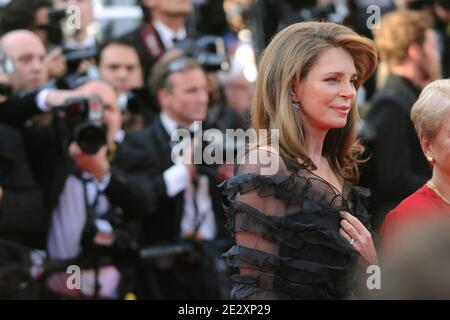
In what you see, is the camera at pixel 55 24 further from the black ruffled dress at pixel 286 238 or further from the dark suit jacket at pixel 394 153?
the black ruffled dress at pixel 286 238

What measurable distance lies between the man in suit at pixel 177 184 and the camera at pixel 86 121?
0.53m

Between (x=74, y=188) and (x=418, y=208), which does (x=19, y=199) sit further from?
(x=418, y=208)

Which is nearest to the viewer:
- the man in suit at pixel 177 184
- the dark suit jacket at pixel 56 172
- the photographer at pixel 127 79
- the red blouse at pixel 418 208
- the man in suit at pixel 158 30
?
the red blouse at pixel 418 208

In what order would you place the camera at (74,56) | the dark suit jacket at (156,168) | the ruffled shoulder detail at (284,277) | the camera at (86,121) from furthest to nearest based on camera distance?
the camera at (74,56) < the dark suit jacket at (156,168) < the camera at (86,121) < the ruffled shoulder detail at (284,277)

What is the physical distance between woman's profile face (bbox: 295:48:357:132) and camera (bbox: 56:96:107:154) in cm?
201

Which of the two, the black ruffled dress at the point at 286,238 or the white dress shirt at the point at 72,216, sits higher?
the black ruffled dress at the point at 286,238

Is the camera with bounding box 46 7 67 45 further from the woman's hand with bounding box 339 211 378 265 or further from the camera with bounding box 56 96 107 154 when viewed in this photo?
the woman's hand with bounding box 339 211 378 265

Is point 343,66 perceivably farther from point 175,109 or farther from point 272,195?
point 175,109

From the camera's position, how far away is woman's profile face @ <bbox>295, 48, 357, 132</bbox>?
3.10 m

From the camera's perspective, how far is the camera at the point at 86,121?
4.96 metres

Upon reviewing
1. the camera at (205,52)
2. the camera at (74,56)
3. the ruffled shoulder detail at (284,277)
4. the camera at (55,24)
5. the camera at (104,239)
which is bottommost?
the camera at (104,239)

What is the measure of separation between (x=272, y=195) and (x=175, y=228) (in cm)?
278

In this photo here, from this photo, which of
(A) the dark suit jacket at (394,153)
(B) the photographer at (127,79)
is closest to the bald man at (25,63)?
(B) the photographer at (127,79)

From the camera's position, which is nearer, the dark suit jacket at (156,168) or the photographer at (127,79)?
the dark suit jacket at (156,168)
